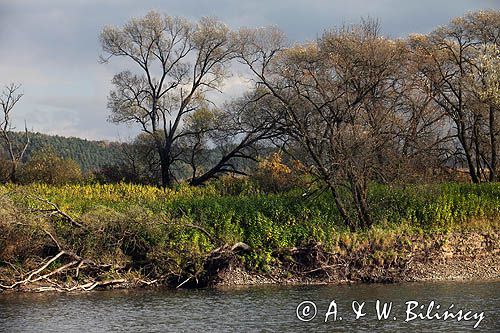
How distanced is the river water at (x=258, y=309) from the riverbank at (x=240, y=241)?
1463 mm

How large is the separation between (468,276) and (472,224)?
9.45ft

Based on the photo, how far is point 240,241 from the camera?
29.6m

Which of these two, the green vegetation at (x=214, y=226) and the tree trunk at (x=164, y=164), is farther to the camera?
the tree trunk at (x=164, y=164)

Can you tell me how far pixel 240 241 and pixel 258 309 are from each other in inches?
297

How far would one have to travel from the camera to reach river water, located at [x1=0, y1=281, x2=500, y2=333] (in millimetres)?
19359

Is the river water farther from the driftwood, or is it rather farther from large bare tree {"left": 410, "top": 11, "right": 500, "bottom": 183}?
large bare tree {"left": 410, "top": 11, "right": 500, "bottom": 183}

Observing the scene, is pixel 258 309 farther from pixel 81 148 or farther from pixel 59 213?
pixel 81 148

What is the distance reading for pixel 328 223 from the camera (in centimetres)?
3144

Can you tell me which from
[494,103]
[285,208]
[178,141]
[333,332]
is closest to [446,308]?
[333,332]

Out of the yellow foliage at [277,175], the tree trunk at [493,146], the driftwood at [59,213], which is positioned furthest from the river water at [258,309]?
the tree trunk at [493,146]

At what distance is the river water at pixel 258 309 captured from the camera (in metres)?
19.4

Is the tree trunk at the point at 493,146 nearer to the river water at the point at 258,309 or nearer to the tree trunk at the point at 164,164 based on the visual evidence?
the river water at the point at 258,309

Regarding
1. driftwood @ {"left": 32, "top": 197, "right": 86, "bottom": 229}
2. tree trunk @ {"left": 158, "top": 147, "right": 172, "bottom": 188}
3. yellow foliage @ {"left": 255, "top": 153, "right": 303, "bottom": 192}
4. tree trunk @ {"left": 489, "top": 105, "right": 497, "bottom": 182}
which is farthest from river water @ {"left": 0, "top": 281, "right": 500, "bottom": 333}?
tree trunk @ {"left": 158, "top": 147, "right": 172, "bottom": 188}

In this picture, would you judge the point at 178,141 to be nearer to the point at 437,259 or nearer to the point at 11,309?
the point at 437,259
